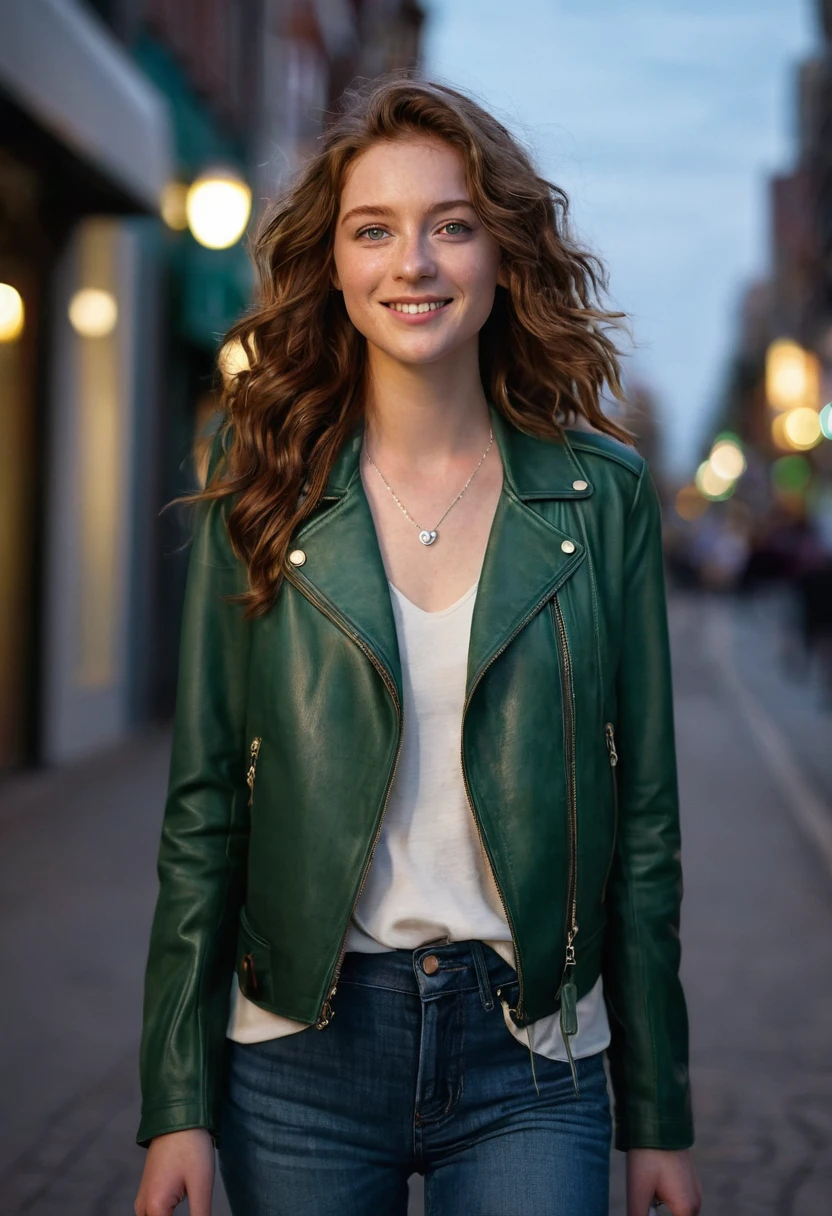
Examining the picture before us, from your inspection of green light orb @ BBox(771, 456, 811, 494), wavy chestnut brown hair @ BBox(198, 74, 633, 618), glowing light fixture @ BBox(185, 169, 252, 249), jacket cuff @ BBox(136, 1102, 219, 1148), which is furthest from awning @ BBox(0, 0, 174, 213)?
green light orb @ BBox(771, 456, 811, 494)

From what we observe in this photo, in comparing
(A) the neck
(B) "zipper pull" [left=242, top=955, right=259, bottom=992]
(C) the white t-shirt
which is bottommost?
(B) "zipper pull" [left=242, top=955, right=259, bottom=992]

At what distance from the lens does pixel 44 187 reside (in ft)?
37.5

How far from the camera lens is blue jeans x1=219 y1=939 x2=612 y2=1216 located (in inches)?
81.7

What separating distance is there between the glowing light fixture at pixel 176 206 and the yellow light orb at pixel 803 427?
17.7 meters

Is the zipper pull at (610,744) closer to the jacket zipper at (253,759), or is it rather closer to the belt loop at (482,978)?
the belt loop at (482,978)

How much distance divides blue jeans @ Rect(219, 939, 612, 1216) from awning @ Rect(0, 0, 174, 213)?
7345mm

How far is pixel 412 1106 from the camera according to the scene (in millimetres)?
2098

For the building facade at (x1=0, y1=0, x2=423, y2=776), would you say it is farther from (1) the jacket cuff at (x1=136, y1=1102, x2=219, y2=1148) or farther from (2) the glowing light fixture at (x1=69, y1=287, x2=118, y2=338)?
(1) the jacket cuff at (x1=136, y1=1102, x2=219, y2=1148)

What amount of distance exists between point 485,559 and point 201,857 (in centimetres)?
54

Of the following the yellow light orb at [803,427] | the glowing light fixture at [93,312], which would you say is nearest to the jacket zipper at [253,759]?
the glowing light fixture at [93,312]

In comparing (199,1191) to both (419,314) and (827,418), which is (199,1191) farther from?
(827,418)

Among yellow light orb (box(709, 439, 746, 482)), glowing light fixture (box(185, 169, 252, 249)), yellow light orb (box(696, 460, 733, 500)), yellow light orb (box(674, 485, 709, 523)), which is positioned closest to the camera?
glowing light fixture (box(185, 169, 252, 249))

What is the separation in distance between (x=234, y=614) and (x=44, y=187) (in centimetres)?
991

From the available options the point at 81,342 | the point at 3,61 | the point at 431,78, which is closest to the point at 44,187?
the point at 81,342
